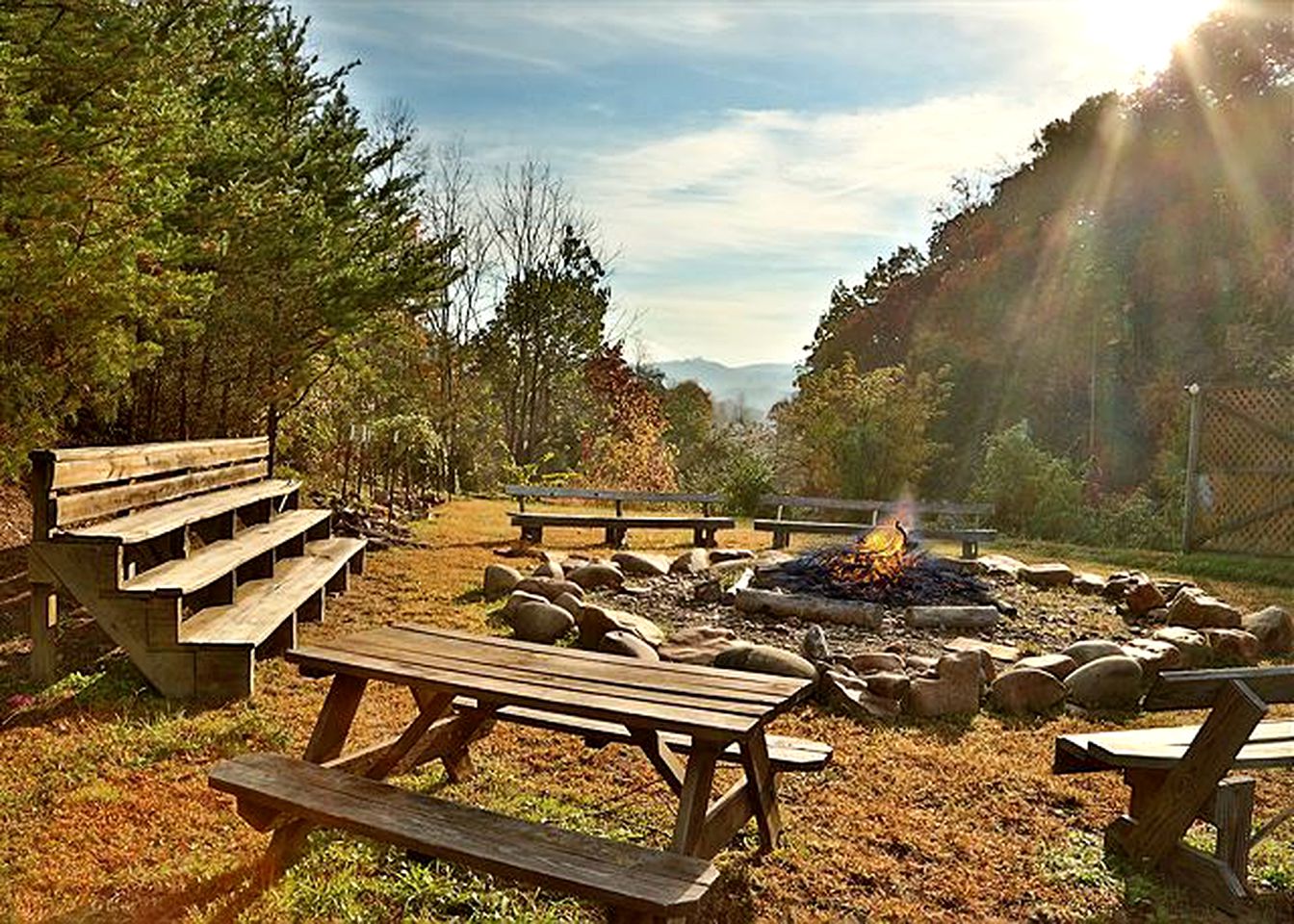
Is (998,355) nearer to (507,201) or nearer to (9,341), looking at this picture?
(507,201)

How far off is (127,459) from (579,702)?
3.74m

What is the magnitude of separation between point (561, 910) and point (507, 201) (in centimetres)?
2114

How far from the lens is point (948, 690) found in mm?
4508

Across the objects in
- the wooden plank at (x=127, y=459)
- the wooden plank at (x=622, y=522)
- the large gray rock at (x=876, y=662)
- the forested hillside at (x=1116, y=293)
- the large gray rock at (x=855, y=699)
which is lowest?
the large gray rock at (x=855, y=699)

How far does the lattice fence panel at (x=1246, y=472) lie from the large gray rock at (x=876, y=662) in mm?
8340

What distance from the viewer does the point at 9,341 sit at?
5.29m

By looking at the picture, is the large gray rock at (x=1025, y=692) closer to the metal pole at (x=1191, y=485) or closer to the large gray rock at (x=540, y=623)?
the large gray rock at (x=540, y=623)

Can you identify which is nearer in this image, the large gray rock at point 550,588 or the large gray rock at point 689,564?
the large gray rock at point 550,588

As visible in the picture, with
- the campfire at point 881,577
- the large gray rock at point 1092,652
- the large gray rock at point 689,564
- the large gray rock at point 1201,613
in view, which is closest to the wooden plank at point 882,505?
the large gray rock at point 689,564

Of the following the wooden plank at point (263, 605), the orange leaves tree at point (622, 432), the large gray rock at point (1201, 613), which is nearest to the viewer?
the wooden plank at point (263, 605)

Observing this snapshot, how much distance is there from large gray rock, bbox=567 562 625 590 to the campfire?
1.22 metres

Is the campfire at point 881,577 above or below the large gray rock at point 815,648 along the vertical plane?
above

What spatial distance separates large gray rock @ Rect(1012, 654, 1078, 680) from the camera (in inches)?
193

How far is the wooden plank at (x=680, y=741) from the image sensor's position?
2863mm
